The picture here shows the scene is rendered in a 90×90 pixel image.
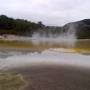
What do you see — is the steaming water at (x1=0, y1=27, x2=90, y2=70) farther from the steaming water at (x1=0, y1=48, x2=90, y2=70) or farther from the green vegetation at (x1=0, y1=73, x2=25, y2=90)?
the green vegetation at (x1=0, y1=73, x2=25, y2=90)

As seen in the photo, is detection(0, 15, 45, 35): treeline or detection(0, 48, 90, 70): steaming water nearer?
detection(0, 48, 90, 70): steaming water

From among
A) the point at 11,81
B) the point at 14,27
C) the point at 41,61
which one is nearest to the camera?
the point at 11,81

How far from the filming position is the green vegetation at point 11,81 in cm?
1090

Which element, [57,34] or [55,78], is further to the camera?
[57,34]

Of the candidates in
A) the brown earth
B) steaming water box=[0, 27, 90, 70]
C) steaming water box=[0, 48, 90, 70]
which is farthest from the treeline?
the brown earth

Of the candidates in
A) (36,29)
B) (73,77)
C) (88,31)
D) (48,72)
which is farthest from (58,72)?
(88,31)

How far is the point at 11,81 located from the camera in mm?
11891

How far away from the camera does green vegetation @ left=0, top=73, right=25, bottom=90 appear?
429 inches

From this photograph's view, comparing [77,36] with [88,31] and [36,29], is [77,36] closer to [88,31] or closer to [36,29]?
[88,31]

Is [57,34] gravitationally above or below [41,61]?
below

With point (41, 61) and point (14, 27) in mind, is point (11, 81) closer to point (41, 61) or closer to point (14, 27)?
point (41, 61)

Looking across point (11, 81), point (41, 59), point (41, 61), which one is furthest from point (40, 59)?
point (11, 81)

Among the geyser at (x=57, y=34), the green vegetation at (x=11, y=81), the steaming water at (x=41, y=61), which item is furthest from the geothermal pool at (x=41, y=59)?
the geyser at (x=57, y=34)

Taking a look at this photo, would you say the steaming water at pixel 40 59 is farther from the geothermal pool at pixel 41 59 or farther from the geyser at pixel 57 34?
the geyser at pixel 57 34
